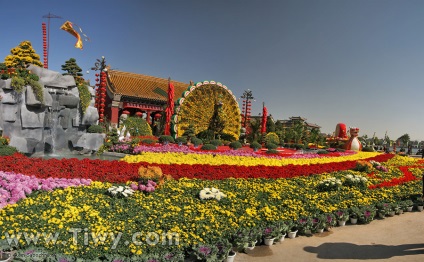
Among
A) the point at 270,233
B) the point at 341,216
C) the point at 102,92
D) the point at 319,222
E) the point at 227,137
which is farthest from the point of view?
the point at 227,137

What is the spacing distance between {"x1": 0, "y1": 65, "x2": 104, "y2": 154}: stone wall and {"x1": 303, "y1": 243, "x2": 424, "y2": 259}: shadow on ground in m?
11.6

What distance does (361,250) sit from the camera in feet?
19.7

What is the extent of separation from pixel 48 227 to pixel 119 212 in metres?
1.13

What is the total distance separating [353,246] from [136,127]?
18.7 meters

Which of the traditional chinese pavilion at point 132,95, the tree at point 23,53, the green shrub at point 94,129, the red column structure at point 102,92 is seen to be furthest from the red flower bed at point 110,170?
the tree at point 23,53

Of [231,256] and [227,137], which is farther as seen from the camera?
[227,137]

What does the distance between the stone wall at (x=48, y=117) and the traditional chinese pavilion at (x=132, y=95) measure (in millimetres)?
14904

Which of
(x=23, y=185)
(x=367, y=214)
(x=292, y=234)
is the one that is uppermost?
(x=23, y=185)

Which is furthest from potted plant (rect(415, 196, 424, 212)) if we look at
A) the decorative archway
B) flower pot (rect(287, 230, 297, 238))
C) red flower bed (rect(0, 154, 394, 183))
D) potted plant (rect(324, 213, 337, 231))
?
the decorative archway

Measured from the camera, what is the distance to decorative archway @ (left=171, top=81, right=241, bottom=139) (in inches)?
890

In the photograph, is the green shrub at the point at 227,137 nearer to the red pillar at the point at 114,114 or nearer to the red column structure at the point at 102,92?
the red column structure at the point at 102,92

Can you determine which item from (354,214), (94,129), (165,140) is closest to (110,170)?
(354,214)

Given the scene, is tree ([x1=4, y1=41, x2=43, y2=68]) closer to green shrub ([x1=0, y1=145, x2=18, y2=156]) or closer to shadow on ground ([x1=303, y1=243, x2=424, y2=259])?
green shrub ([x1=0, y1=145, x2=18, y2=156])

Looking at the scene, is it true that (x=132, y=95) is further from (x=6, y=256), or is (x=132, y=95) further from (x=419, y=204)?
(x=6, y=256)
